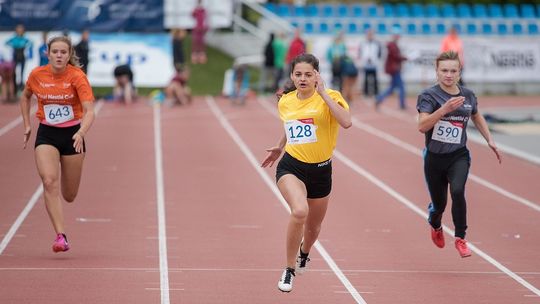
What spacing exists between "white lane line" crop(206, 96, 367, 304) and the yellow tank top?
1.11m

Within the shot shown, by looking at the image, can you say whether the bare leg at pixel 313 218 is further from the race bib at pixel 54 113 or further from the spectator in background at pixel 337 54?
the spectator in background at pixel 337 54

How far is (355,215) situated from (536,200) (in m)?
2.77

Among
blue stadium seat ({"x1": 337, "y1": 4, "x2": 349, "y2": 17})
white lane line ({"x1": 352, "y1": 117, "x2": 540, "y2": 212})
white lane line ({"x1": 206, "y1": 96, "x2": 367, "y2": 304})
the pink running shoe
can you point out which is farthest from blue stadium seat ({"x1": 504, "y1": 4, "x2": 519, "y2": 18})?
the pink running shoe

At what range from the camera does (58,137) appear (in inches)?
408

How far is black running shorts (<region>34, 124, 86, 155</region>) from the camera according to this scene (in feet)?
34.0

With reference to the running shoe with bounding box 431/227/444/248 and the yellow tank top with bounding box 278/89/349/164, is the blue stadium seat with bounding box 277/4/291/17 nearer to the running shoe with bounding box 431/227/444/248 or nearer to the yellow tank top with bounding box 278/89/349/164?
the running shoe with bounding box 431/227/444/248

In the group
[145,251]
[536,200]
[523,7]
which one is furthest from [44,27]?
[145,251]

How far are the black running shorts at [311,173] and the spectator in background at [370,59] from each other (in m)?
21.9

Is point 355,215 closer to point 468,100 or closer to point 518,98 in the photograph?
point 468,100

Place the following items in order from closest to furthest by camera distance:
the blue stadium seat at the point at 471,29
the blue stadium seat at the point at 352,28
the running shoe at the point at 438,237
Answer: the running shoe at the point at 438,237 < the blue stadium seat at the point at 352,28 < the blue stadium seat at the point at 471,29

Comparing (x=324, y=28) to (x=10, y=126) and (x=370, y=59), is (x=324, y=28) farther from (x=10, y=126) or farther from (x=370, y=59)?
(x=10, y=126)

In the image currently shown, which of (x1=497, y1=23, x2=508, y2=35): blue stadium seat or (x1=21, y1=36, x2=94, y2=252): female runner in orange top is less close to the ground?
(x1=21, y1=36, x2=94, y2=252): female runner in orange top

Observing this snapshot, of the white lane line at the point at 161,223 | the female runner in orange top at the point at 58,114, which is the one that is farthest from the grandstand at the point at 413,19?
the female runner in orange top at the point at 58,114

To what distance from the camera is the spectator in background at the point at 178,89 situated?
2898cm
